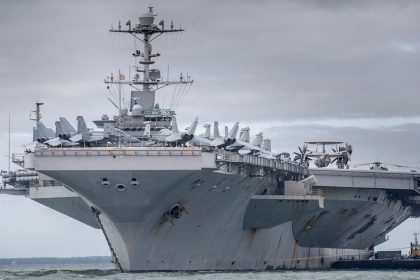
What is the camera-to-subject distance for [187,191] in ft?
135

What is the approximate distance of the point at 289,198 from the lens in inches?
1893

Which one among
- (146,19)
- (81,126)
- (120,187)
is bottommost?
(120,187)

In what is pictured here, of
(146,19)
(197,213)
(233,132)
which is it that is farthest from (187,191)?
(146,19)

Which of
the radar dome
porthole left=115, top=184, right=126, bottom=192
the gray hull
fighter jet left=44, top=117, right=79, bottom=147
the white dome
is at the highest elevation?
the radar dome

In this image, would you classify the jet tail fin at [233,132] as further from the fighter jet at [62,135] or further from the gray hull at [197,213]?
the fighter jet at [62,135]

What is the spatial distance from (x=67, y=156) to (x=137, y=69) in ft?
48.1

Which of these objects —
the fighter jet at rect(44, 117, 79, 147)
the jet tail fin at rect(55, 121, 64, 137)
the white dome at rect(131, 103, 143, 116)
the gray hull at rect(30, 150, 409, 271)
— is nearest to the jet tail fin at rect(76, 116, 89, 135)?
the fighter jet at rect(44, 117, 79, 147)

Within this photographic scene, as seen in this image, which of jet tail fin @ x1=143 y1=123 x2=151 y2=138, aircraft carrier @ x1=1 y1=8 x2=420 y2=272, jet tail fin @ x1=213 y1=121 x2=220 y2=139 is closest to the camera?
aircraft carrier @ x1=1 y1=8 x2=420 y2=272

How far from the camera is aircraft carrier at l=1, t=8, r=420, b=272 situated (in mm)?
38906

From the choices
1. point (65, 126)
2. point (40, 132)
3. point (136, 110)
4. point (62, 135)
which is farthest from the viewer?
point (136, 110)

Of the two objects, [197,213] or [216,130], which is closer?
[197,213]

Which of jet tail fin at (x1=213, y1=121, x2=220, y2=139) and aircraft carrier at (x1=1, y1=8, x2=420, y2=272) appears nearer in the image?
aircraft carrier at (x1=1, y1=8, x2=420, y2=272)

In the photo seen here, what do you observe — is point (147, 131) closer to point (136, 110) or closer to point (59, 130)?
point (136, 110)

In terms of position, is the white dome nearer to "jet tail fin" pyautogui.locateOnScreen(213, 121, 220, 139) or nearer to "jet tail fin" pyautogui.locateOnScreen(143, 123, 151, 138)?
"jet tail fin" pyautogui.locateOnScreen(143, 123, 151, 138)
